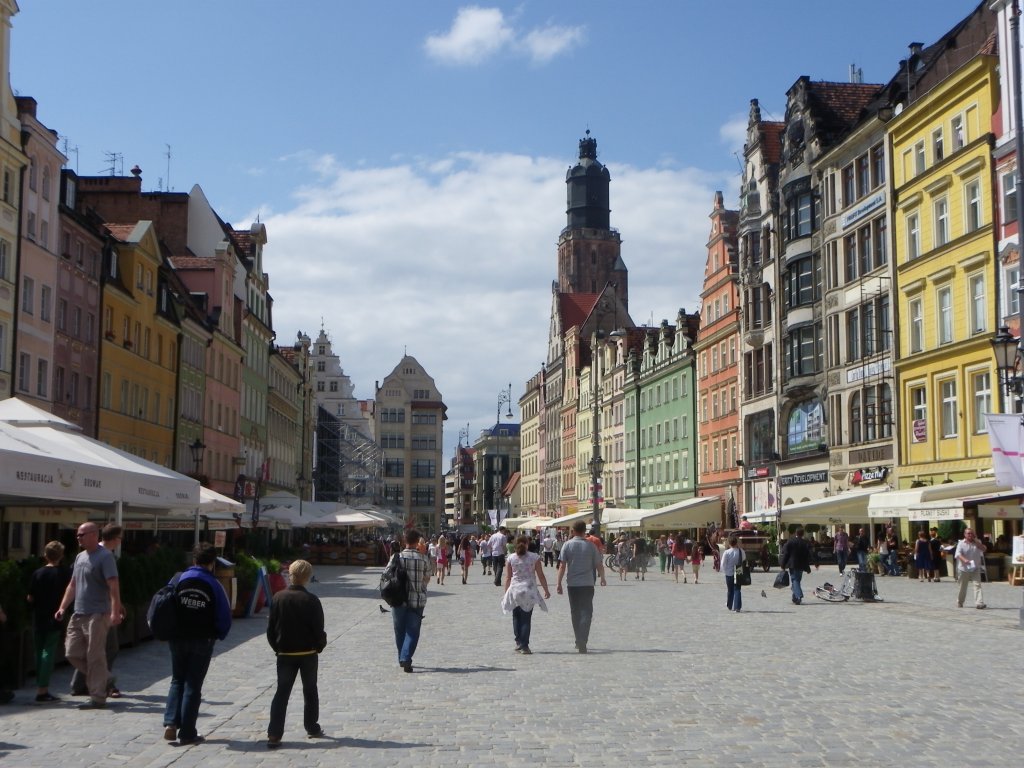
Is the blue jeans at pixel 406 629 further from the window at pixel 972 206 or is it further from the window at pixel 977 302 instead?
the window at pixel 972 206

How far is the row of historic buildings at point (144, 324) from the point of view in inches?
1439

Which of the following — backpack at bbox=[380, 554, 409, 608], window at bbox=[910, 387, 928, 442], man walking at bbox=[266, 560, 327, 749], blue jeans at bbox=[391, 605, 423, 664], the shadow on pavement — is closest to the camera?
the shadow on pavement

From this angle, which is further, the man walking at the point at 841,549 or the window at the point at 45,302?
the man walking at the point at 841,549

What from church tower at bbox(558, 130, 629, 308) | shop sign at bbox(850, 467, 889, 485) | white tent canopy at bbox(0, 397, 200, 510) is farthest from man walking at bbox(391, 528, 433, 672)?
church tower at bbox(558, 130, 629, 308)

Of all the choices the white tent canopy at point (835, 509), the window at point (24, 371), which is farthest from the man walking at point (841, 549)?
the window at point (24, 371)

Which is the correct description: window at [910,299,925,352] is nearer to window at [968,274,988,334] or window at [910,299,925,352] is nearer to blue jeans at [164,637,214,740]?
window at [968,274,988,334]

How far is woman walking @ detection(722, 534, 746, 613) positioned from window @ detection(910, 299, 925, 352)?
871 inches

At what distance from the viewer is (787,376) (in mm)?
58062

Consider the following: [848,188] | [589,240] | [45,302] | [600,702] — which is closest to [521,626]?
[600,702]

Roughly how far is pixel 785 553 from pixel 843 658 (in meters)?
12.6

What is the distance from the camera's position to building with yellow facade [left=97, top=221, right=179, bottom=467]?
44594 mm

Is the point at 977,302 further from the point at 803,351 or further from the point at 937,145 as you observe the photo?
the point at 803,351

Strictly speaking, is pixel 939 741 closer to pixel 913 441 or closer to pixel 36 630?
pixel 36 630

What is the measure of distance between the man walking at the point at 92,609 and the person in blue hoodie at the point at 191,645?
196 cm
